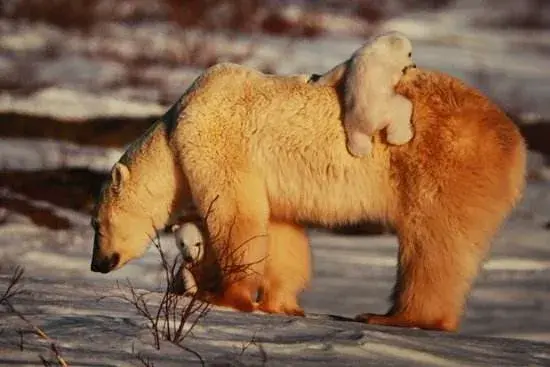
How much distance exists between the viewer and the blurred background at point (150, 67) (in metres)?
10.4

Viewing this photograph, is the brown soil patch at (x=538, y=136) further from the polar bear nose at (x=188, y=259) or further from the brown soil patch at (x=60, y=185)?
the polar bear nose at (x=188, y=259)

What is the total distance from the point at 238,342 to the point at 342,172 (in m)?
1.60

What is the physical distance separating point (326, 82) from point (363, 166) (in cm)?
49

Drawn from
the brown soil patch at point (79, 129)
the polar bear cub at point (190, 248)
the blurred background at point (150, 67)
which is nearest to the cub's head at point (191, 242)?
the polar bear cub at point (190, 248)

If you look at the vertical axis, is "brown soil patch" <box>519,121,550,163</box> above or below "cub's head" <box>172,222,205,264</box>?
above

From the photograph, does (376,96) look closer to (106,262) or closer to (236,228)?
(236,228)

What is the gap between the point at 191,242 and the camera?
20.7 feet

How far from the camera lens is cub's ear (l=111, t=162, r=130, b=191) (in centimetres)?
636

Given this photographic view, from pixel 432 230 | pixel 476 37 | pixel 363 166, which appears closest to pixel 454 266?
pixel 432 230

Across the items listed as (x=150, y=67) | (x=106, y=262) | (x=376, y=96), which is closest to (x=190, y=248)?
A: (x=106, y=262)

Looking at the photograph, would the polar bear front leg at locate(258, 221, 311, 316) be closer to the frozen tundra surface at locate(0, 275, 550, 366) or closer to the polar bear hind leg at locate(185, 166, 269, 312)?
the polar bear hind leg at locate(185, 166, 269, 312)

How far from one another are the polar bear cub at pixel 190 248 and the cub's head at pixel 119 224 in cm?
22

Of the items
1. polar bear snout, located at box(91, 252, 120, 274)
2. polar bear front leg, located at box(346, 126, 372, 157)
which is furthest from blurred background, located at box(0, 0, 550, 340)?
polar bear front leg, located at box(346, 126, 372, 157)

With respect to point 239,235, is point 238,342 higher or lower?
lower
